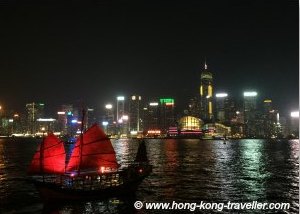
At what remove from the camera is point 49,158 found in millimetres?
39500

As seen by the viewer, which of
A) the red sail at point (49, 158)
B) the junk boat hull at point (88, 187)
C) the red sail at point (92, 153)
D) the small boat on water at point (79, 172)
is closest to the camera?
the junk boat hull at point (88, 187)

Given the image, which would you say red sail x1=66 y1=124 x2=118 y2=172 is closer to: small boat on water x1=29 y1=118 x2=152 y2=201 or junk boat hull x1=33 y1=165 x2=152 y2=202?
small boat on water x1=29 y1=118 x2=152 y2=201

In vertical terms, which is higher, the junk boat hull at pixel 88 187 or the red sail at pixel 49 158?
the red sail at pixel 49 158

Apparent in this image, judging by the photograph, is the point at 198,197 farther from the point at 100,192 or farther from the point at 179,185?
the point at 100,192

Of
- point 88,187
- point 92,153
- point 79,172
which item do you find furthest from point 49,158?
point 88,187

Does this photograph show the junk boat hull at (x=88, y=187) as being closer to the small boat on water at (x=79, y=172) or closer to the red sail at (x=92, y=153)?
the small boat on water at (x=79, y=172)

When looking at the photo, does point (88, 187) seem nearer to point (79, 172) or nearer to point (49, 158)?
point (79, 172)

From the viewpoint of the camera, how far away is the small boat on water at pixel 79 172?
38406mm

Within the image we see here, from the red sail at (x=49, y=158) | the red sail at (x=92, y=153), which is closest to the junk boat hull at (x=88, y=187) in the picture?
the red sail at (x=49, y=158)

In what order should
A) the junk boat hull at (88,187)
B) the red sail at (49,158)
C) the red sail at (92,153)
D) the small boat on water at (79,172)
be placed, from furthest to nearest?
the red sail at (92,153), the red sail at (49,158), the small boat on water at (79,172), the junk boat hull at (88,187)

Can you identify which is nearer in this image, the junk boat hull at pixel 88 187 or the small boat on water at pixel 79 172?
the junk boat hull at pixel 88 187

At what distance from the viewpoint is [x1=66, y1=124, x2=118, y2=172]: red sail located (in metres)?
41.7

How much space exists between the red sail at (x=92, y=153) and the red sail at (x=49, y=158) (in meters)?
1.84

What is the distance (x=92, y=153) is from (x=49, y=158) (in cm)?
513
